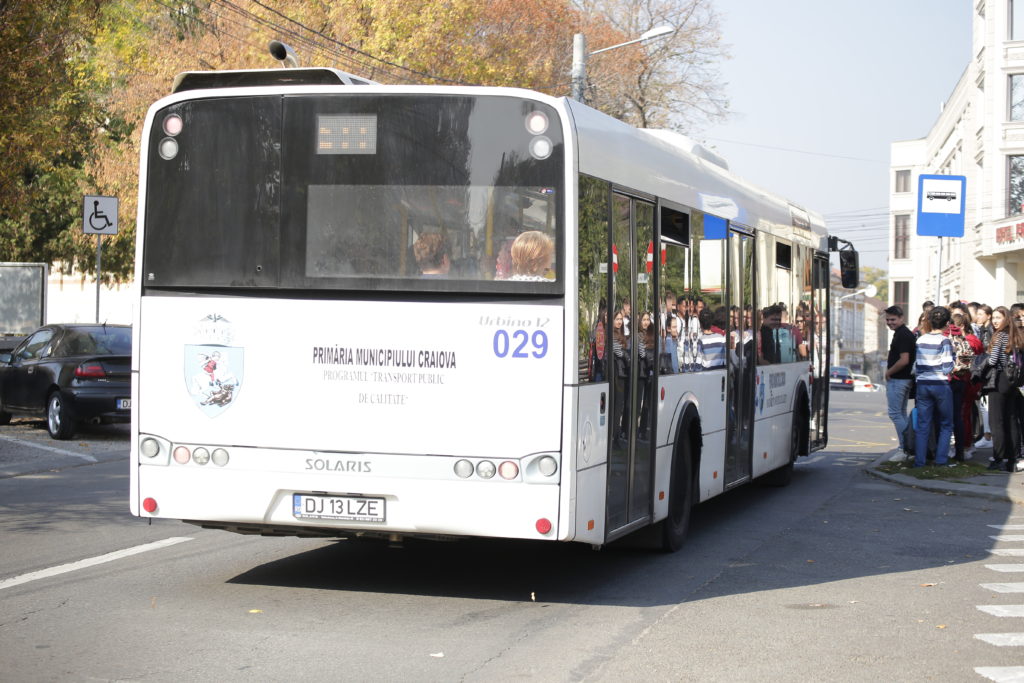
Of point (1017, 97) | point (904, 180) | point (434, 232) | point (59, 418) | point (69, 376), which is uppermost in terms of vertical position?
point (904, 180)

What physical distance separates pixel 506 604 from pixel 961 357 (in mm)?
9971

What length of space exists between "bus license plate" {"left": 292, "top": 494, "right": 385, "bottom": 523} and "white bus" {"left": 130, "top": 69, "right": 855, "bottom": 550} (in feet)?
0.04

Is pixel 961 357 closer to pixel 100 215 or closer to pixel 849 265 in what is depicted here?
pixel 849 265

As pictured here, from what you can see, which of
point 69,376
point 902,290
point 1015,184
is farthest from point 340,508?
point 902,290

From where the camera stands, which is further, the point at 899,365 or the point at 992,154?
the point at 992,154

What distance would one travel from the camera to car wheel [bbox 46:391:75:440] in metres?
18.1

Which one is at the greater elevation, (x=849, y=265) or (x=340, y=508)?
(x=849, y=265)

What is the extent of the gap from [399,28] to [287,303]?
30869mm

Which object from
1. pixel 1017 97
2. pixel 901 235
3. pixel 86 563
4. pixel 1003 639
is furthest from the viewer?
pixel 901 235

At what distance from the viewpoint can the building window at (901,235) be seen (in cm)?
9494

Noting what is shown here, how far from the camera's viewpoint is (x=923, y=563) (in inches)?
386

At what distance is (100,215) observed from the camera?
63.2 feet

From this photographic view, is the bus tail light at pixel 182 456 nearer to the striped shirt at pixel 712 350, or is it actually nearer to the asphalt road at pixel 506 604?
the asphalt road at pixel 506 604

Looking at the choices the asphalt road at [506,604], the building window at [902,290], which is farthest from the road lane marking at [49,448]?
the building window at [902,290]
